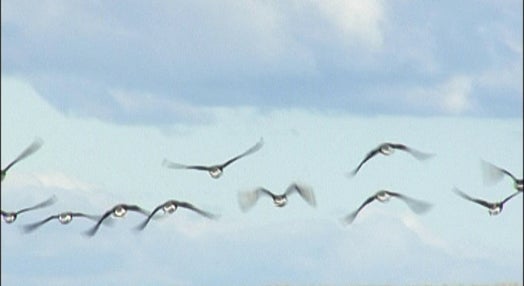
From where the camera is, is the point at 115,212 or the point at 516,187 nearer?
the point at 516,187

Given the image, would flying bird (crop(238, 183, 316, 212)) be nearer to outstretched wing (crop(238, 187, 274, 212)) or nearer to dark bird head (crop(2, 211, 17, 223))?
outstretched wing (crop(238, 187, 274, 212))

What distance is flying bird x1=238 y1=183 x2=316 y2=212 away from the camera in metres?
32.8

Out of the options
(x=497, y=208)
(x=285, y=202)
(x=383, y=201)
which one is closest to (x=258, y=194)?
(x=285, y=202)

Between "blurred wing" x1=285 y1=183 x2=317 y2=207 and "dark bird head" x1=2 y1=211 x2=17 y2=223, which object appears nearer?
"blurred wing" x1=285 y1=183 x2=317 y2=207

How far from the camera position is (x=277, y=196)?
34.6m

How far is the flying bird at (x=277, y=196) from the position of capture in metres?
32.8

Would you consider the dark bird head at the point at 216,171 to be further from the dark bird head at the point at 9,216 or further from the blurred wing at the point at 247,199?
the dark bird head at the point at 9,216

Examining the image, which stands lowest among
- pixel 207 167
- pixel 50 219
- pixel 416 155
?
pixel 50 219

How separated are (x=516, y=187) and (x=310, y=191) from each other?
4.83 metres

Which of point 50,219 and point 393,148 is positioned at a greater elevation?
point 393,148

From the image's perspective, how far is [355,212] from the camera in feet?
113

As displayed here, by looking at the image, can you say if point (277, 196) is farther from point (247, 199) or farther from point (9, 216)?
point (9, 216)

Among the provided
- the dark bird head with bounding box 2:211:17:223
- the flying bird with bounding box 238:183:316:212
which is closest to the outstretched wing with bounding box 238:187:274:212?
the flying bird with bounding box 238:183:316:212

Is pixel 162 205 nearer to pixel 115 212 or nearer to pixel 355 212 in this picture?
pixel 115 212
